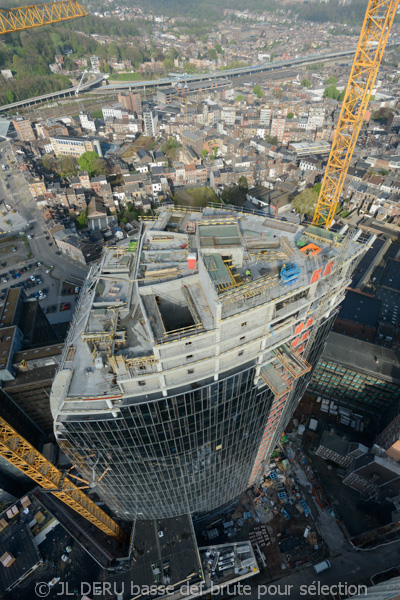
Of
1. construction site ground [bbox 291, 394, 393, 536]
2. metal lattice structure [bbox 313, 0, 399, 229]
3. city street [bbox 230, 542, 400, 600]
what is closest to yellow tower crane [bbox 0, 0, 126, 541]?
city street [bbox 230, 542, 400, 600]

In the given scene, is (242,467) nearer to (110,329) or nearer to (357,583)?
(357,583)

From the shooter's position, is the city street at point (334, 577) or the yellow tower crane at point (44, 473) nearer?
the yellow tower crane at point (44, 473)

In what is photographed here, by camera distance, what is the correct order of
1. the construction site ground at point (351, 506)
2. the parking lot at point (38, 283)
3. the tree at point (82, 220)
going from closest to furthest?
the construction site ground at point (351, 506) → the parking lot at point (38, 283) → the tree at point (82, 220)

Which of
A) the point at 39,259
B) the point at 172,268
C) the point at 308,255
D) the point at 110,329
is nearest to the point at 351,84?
the point at 308,255

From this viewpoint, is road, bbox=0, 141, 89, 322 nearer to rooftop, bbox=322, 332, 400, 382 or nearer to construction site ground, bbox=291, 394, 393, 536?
construction site ground, bbox=291, 394, 393, 536

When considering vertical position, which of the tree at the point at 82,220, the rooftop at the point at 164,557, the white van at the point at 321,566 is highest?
the rooftop at the point at 164,557

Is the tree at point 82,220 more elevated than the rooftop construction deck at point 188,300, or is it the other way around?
the rooftop construction deck at point 188,300

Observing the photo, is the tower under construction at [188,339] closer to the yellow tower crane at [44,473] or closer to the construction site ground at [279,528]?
the yellow tower crane at [44,473]

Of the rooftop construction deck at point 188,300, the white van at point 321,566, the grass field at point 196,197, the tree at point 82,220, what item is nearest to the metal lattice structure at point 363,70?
the rooftop construction deck at point 188,300
